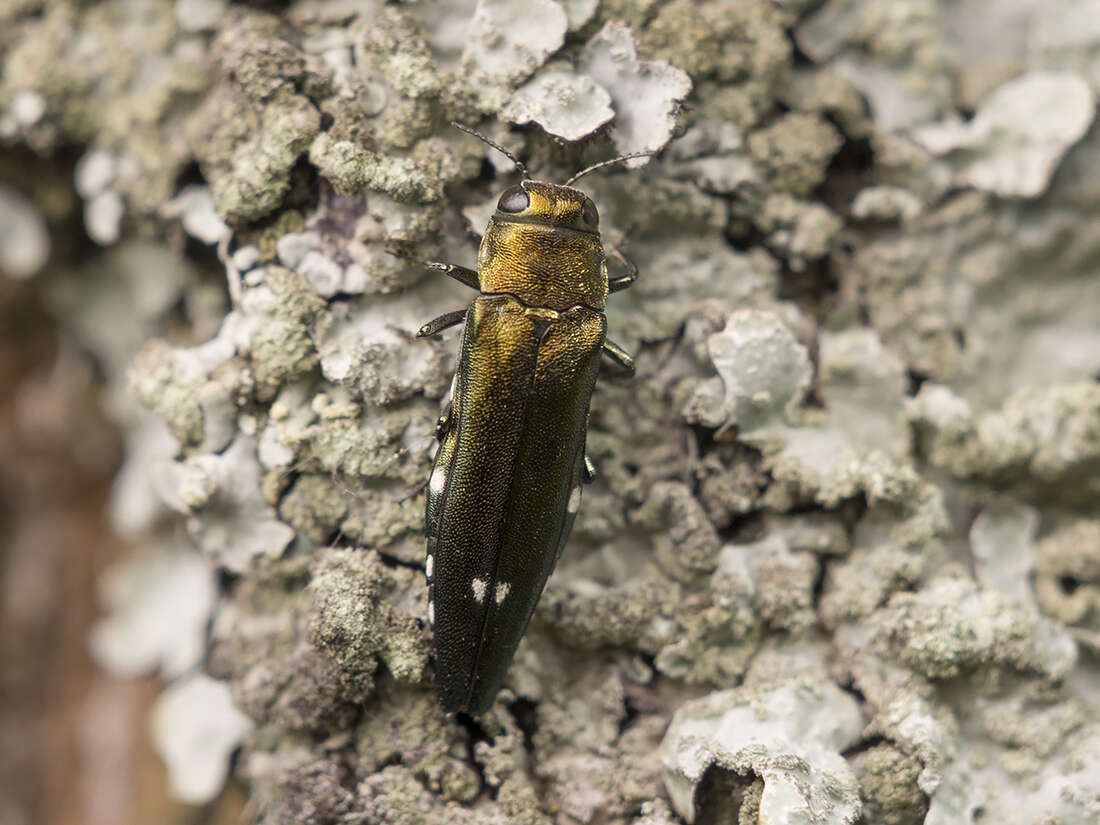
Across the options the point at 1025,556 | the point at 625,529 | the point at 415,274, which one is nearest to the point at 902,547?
the point at 1025,556

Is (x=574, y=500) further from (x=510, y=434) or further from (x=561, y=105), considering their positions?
(x=561, y=105)

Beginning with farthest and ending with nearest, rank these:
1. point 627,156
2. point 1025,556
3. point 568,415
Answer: point 1025,556, point 627,156, point 568,415

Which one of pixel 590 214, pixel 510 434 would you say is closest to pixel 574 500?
pixel 510 434

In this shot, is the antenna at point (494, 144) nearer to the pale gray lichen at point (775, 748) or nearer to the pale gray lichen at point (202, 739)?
the pale gray lichen at point (775, 748)

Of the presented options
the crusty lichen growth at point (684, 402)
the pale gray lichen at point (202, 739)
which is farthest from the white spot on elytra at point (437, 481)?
the pale gray lichen at point (202, 739)

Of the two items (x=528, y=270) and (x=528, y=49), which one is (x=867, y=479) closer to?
(x=528, y=270)

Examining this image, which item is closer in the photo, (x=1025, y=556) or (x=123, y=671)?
(x=1025, y=556)
